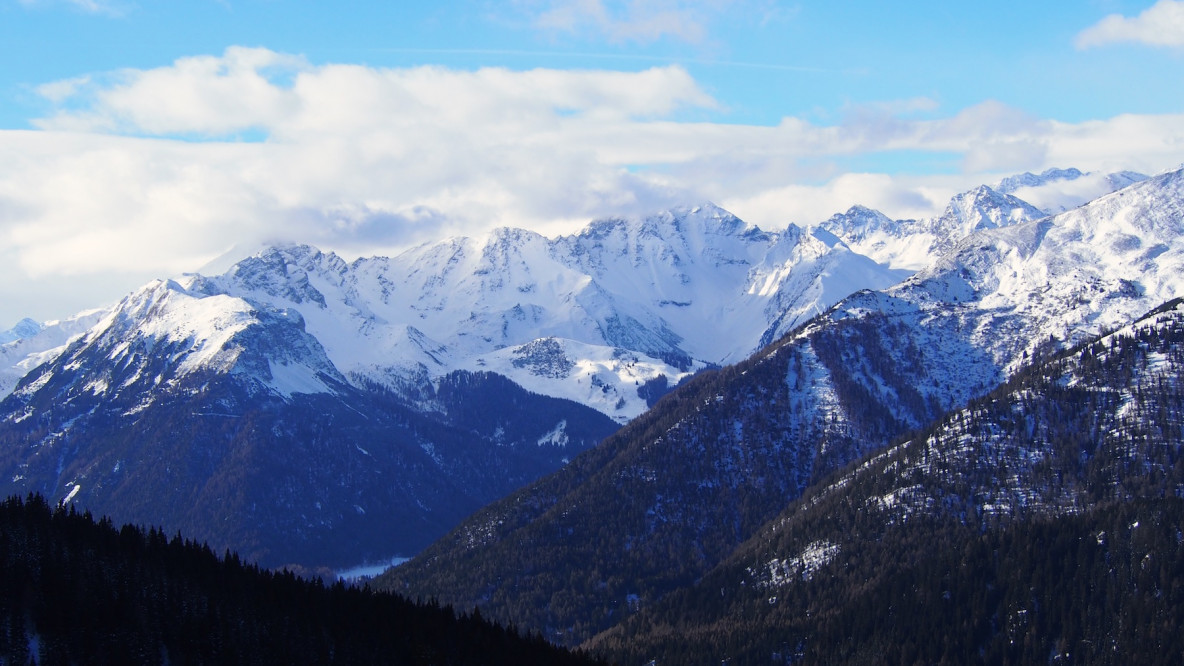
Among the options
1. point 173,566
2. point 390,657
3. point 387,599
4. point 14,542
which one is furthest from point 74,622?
→ point 387,599

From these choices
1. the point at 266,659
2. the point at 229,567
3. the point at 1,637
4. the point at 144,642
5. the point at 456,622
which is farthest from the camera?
the point at 456,622

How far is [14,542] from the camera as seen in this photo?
15338cm

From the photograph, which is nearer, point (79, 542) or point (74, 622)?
point (74, 622)

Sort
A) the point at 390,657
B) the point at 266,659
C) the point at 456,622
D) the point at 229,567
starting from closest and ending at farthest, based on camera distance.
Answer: the point at 266,659 → the point at 390,657 → the point at 229,567 → the point at 456,622

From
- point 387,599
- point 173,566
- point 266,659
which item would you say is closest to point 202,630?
point 266,659

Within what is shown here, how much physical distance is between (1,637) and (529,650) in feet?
258

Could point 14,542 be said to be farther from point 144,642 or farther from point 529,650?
point 529,650

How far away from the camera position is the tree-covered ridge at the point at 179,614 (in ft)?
464

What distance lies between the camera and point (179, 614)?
15500cm

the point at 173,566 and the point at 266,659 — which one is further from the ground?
the point at 173,566

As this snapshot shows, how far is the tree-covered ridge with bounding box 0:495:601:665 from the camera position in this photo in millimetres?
141375

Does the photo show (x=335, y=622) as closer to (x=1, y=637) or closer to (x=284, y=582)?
(x=284, y=582)

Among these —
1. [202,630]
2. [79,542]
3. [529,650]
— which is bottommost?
[529,650]

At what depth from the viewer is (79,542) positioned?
165 metres
